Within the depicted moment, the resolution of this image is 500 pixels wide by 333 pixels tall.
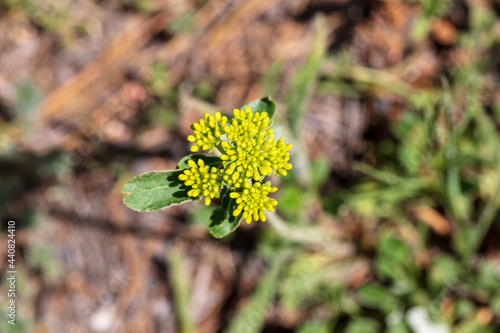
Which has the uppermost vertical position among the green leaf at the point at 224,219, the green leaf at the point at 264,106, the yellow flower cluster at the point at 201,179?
the green leaf at the point at 264,106

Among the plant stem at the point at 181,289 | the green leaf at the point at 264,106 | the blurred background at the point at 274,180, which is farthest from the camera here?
the plant stem at the point at 181,289

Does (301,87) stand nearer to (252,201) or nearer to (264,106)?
(264,106)

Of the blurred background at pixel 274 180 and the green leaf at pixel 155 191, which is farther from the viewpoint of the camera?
the blurred background at pixel 274 180

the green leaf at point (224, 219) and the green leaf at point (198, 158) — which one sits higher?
the green leaf at point (198, 158)

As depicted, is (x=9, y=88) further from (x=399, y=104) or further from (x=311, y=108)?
(x=399, y=104)

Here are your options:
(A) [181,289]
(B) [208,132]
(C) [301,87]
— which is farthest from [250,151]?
(A) [181,289]

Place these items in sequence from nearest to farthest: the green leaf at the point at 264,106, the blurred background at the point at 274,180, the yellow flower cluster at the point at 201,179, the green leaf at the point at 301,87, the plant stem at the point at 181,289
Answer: the yellow flower cluster at the point at 201,179 → the green leaf at the point at 264,106 → the green leaf at the point at 301,87 → the blurred background at the point at 274,180 → the plant stem at the point at 181,289

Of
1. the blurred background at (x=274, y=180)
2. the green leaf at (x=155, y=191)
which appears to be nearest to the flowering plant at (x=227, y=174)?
the green leaf at (x=155, y=191)

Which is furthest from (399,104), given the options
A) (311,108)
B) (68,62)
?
(68,62)

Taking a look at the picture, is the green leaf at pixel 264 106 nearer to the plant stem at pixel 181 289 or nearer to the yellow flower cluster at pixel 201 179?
the yellow flower cluster at pixel 201 179
